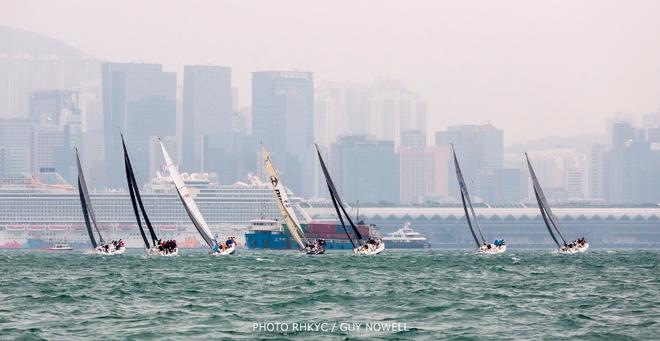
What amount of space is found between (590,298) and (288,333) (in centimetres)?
1780

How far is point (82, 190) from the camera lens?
137500 mm

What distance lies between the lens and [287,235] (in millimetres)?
186125

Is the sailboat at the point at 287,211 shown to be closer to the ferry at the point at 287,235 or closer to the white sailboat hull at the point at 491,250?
the white sailboat hull at the point at 491,250

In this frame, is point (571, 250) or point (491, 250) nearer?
point (571, 250)

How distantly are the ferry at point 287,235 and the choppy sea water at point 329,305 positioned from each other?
338 ft

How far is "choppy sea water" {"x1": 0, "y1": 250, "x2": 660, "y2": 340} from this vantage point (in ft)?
146

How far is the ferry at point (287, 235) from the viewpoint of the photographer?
7372 inches

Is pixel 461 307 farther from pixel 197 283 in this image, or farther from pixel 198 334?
pixel 197 283

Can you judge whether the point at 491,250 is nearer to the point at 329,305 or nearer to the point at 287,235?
the point at 287,235

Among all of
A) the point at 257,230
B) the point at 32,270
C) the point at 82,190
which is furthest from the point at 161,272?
the point at 257,230

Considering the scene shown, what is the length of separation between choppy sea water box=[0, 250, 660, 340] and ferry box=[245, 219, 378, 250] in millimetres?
103037

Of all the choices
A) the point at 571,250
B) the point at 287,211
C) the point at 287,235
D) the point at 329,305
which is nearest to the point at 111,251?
the point at 287,211

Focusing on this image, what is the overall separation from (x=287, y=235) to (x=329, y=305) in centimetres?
13225

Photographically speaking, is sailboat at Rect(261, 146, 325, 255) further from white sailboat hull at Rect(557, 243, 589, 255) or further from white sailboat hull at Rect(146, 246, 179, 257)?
white sailboat hull at Rect(557, 243, 589, 255)
